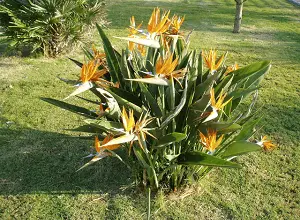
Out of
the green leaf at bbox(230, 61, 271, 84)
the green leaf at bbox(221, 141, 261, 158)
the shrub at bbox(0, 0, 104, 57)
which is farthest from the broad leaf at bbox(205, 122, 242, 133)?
the shrub at bbox(0, 0, 104, 57)

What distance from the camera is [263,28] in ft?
28.2

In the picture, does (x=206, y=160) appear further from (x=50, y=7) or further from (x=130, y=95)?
(x=50, y=7)

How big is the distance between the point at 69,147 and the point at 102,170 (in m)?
0.58

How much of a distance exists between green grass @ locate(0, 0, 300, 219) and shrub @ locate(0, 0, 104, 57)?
0.46 m

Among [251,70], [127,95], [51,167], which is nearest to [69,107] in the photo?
[127,95]

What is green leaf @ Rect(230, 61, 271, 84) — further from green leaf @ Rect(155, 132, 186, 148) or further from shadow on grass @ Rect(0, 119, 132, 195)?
shadow on grass @ Rect(0, 119, 132, 195)

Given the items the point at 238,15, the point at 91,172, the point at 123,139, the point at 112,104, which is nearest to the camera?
the point at 123,139

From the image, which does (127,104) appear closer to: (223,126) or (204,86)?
(204,86)

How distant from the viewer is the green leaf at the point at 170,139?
2.14 m

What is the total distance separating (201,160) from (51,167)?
1.67 metres

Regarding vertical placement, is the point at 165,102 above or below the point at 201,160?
above

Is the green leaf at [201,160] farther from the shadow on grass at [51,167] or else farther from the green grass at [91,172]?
the shadow on grass at [51,167]

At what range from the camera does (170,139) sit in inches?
86.7

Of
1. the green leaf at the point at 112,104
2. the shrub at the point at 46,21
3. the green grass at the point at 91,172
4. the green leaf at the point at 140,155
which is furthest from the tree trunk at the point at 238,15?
the green leaf at the point at 112,104
